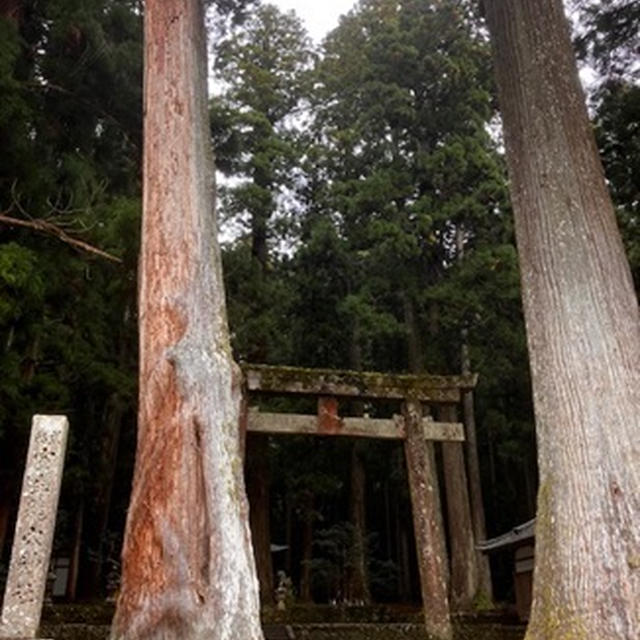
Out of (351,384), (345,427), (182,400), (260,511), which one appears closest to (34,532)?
(182,400)

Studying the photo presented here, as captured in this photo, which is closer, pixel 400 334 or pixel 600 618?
pixel 600 618

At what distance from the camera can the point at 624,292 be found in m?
4.25

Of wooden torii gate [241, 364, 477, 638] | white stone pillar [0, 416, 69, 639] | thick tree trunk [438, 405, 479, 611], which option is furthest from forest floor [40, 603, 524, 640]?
white stone pillar [0, 416, 69, 639]

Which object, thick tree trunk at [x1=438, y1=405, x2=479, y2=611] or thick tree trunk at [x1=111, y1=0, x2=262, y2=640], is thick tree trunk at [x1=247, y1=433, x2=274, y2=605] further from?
thick tree trunk at [x1=111, y1=0, x2=262, y2=640]

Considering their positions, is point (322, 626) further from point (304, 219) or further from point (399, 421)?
point (304, 219)

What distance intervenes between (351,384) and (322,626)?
10.00 feet

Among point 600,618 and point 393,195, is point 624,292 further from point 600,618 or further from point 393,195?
point 393,195

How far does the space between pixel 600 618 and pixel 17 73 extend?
324 inches

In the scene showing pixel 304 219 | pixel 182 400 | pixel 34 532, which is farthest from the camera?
pixel 304 219

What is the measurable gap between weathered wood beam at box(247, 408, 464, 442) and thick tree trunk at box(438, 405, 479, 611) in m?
4.32

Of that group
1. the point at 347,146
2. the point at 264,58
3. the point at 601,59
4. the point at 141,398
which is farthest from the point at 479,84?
the point at 141,398

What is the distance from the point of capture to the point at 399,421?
738 centimetres

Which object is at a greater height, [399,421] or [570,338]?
[399,421]

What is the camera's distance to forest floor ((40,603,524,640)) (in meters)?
7.06
